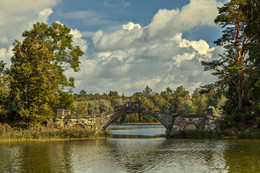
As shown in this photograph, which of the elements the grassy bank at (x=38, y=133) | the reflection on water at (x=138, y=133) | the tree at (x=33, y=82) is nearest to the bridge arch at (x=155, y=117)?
the grassy bank at (x=38, y=133)

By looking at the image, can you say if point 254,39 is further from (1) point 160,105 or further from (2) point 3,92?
(1) point 160,105

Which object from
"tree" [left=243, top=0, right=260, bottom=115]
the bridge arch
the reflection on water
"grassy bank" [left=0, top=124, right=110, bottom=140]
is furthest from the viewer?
the reflection on water

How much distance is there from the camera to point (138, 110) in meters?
42.5

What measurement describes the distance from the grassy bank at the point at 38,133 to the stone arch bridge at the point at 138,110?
2.17 meters

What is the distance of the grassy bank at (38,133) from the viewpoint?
36375 millimetres

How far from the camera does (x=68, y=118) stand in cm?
4150

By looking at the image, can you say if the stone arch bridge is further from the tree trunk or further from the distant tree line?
the distant tree line

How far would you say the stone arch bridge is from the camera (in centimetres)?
3988

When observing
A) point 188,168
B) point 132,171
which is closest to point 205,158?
point 188,168

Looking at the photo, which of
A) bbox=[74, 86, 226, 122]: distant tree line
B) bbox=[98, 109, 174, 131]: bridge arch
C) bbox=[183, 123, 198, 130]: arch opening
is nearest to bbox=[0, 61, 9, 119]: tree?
bbox=[98, 109, 174, 131]: bridge arch

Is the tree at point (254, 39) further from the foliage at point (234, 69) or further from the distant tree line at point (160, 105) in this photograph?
the distant tree line at point (160, 105)

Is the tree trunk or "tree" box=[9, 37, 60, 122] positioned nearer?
"tree" box=[9, 37, 60, 122]

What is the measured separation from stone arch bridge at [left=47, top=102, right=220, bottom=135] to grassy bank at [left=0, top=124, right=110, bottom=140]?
2170mm

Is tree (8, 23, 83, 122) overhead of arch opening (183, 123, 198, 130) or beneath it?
overhead
